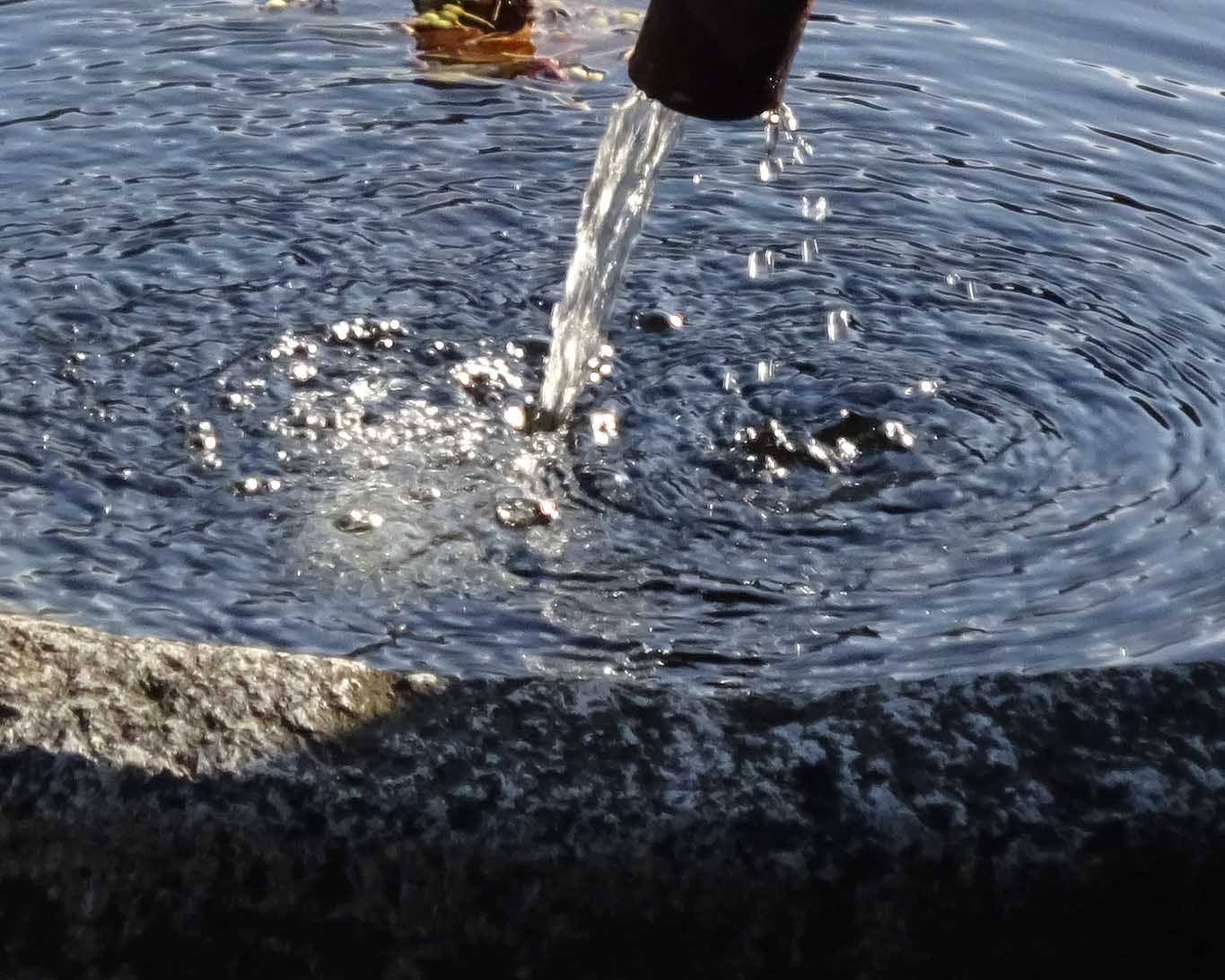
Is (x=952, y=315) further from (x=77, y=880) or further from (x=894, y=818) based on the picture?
(x=77, y=880)

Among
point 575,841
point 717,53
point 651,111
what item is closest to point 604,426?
point 651,111

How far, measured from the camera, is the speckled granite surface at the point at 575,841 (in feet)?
5.93

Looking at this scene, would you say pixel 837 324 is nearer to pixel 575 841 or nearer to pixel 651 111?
pixel 651 111

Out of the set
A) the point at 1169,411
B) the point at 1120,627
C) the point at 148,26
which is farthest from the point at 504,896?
the point at 148,26

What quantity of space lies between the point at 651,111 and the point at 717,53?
1.91 metres

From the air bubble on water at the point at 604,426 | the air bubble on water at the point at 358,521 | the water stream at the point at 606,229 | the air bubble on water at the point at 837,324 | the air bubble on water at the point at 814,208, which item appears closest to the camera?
the air bubble on water at the point at 358,521

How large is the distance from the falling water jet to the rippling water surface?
132 mm

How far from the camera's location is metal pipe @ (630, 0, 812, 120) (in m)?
2.37

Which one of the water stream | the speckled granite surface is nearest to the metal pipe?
the speckled granite surface

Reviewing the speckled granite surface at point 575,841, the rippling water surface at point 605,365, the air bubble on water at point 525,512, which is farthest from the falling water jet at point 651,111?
the speckled granite surface at point 575,841

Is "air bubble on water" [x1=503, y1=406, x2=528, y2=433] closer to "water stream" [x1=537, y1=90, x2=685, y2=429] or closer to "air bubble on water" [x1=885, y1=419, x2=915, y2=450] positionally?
"water stream" [x1=537, y1=90, x2=685, y2=429]

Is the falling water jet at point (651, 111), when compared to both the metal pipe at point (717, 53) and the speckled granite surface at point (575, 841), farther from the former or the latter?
the speckled granite surface at point (575, 841)

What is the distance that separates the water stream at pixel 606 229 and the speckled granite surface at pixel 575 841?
2.02 m

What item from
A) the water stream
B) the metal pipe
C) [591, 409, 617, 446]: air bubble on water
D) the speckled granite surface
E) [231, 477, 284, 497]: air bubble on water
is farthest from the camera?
the water stream
